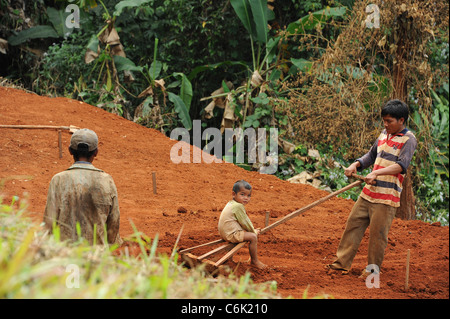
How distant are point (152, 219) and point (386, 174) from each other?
9.54 ft

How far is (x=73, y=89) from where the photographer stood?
12609mm

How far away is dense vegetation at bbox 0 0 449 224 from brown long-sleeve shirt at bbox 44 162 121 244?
4.91 meters

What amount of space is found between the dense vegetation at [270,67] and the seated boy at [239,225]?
12.0ft

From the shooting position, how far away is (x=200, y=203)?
773 cm

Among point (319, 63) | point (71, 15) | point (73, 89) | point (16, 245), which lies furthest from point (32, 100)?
point (16, 245)

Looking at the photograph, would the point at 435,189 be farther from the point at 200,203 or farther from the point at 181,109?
the point at 200,203

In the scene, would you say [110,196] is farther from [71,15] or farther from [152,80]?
[71,15]

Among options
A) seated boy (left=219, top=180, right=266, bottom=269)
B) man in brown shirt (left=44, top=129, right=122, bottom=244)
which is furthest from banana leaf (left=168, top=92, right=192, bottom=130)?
man in brown shirt (left=44, top=129, right=122, bottom=244)

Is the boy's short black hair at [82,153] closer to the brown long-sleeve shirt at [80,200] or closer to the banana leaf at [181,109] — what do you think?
the brown long-sleeve shirt at [80,200]

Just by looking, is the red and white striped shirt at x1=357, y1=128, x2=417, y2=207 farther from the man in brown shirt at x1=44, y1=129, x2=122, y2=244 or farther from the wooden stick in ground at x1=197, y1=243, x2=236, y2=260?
the man in brown shirt at x1=44, y1=129, x2=122, y2=244

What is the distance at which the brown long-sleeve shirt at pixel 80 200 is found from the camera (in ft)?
13.1

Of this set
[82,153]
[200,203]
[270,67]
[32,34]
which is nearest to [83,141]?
[82,153]

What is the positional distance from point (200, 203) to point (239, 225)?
2768 millimetres

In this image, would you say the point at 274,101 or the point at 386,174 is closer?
the point at 386,174
